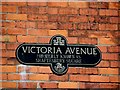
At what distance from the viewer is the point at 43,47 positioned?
2818 millimetres

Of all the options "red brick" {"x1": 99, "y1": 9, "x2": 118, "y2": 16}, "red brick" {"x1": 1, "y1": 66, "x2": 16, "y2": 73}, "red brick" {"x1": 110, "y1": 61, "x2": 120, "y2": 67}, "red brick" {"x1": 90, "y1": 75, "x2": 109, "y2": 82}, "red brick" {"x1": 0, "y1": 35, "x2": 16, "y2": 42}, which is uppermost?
"red brick" {"x1": 99, "y1": 9, "x2": 118, "y2": 16}

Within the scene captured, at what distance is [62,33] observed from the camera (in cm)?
284

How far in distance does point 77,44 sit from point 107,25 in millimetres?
384

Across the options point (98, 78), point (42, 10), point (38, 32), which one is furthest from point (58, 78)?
point (42, 10)

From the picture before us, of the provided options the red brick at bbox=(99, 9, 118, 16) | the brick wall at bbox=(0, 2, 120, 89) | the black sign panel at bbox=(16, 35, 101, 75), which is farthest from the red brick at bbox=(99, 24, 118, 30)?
the black sign panel at bbox=(16, 35, 101, 75)

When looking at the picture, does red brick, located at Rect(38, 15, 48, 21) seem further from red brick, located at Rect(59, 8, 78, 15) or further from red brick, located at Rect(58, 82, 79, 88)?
red brick, located at Rect(58, 82, 79, 88)

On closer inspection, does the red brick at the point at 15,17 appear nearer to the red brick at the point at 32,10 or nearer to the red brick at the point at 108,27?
the red brick at the point at 32,10

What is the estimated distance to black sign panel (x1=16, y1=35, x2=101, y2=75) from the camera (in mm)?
2799

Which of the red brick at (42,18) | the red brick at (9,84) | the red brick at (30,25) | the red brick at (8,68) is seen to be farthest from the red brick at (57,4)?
the red brick at (9,84)

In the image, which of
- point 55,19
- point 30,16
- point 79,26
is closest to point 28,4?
point 30,16

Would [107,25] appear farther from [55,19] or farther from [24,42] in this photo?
[24,42]

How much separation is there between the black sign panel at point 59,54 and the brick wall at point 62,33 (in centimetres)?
5

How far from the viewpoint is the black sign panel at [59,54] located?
2.80 metres

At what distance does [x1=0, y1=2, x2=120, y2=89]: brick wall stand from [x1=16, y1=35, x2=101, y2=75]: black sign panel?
0.05m
